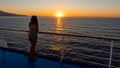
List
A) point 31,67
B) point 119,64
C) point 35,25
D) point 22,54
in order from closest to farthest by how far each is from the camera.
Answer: point 31,67
point 35,25
point 22,54
point 119,64

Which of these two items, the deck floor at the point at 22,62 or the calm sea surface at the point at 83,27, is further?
the calm sea surface at the point at 83,27

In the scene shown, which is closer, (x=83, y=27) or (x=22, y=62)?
(x=22, y=62)

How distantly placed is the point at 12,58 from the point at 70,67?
1.81m

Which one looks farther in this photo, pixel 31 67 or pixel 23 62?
pixel 23 62

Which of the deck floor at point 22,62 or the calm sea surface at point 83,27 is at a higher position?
the calm sea surface at point 83,27

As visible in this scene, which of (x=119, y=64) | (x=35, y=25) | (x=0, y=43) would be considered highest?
(x=35, y=25)

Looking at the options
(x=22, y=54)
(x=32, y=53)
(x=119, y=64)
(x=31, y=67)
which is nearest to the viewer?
(x=31, y=67)

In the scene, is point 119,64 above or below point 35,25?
below

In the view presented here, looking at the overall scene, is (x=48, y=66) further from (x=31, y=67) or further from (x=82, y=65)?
(x=82, y=65)

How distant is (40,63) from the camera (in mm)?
5117

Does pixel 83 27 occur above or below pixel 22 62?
above

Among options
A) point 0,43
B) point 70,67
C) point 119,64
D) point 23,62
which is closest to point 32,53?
point 23,62

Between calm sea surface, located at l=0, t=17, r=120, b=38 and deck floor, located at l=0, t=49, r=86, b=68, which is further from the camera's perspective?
calm sea surface, located at l=0, t=17, r=120, b=38

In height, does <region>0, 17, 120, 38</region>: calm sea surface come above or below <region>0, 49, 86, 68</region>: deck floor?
above
